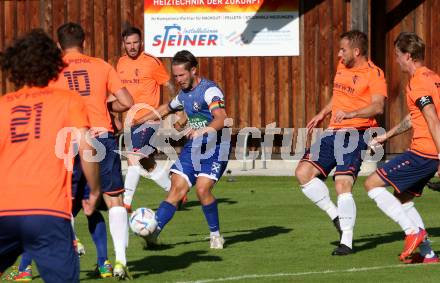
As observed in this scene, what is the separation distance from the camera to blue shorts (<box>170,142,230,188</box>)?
12.5m

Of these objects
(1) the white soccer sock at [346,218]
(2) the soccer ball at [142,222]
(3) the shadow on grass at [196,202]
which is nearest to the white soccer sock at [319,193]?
(1) the white soccer sock at [346,218]

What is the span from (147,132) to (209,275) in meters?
6.03

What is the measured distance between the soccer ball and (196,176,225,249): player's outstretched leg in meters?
0.92

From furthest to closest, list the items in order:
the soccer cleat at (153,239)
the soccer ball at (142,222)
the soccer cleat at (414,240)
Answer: the soccer cleat at (153,239)
the soccer ball at (142,222)
the soccer cleat at (414,240)

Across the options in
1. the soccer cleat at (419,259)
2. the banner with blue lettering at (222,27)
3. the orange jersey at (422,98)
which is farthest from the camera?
the banner with blue lettering at (222,27)

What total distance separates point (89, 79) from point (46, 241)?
378 cm

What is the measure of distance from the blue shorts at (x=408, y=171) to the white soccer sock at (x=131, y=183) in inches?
205

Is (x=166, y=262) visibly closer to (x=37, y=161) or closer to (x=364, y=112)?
(x=364, y=112)

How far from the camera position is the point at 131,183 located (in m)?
15.9

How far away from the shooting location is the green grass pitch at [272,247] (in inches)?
417

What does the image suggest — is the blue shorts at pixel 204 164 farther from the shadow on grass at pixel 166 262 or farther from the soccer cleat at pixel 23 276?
the soccer cleat at pixel 23 276

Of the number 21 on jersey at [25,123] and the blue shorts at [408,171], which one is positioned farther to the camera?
the blue shorts at [408,171]

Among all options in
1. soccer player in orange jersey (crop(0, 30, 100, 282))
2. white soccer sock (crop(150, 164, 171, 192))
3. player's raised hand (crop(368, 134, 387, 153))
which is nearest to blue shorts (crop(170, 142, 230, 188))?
player's raised hand (crop(368, 134, 387, 153))

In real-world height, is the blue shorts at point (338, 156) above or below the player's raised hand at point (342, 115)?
below
